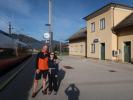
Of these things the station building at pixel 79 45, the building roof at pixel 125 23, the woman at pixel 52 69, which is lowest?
the woman at pixel 52 69

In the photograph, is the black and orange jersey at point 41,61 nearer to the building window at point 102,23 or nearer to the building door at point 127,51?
the building door at point 127,51

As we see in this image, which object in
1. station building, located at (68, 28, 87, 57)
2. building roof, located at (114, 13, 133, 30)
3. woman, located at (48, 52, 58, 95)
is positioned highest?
building roof, located at (114, 13, 133, 30)

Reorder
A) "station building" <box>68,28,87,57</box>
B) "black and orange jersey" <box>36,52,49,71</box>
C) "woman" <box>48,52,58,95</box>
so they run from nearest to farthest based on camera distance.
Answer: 1. "black and orange jersey" <box>36,52,49,71</box>
2. "woman" <box>48,52,58,95</box>
3. "station building" <box>68,28,87,57</box>

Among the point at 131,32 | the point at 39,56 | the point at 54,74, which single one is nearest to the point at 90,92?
the point at 54,74

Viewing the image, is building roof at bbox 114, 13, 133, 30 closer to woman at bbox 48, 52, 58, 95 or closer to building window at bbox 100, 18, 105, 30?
building window at bbox 100, 18, 105, 30

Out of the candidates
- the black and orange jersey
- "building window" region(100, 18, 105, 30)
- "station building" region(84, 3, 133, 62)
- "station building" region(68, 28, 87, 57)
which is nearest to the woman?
the black and orange jersey

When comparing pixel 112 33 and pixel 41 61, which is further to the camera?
pixel 112 33

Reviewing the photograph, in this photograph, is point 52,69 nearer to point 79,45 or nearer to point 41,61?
point 41,61

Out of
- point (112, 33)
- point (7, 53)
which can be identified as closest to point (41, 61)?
point (7, 53)

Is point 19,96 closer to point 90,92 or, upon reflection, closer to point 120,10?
point 90,92

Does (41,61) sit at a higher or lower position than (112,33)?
lower

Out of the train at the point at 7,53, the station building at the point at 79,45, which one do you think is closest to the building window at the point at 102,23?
the station building at the point at 79,45

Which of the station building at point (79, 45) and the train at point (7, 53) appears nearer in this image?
the train at point (7, 53)

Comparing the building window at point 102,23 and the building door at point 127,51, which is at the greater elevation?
the building window at point 102,23
